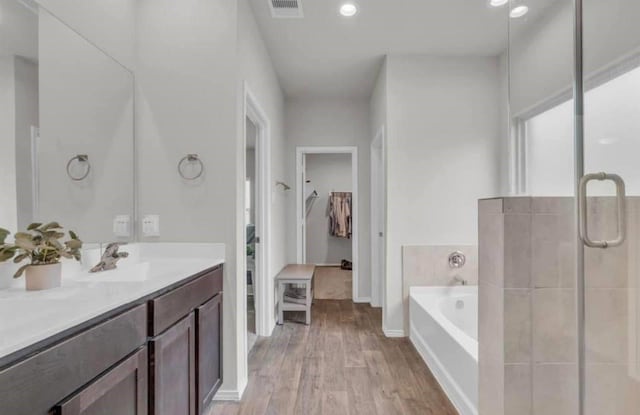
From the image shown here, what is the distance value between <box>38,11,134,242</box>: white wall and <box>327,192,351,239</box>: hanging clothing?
5.81 meters

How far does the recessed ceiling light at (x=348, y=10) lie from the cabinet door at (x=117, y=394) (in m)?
2.57

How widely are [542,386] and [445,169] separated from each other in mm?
2252

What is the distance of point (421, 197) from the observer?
3281 millimetres

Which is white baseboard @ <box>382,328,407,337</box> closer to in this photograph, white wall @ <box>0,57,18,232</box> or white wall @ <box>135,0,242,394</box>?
white wall @ <box>135,0,242,394</box>

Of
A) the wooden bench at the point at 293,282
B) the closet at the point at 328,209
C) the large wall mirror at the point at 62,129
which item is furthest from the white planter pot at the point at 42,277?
the closet at the point at 328,209

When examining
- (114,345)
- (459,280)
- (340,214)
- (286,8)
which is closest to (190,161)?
(114,345)

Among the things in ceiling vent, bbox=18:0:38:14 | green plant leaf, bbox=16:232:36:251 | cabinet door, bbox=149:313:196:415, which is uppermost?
ceiling vent, bbox=18:0:38:14

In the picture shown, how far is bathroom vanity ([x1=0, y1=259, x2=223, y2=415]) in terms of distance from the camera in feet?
2.55

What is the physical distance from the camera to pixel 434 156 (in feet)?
10.8

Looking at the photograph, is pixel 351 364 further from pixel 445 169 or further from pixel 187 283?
pixel 445 169

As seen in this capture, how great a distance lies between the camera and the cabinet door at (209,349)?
67.6 inches

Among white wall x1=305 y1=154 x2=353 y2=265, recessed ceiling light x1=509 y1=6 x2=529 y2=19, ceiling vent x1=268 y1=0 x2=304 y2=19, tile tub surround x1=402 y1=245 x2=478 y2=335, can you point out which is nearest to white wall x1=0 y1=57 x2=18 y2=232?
ceiling vent x1=268 y1=0 x2=304 y2=19

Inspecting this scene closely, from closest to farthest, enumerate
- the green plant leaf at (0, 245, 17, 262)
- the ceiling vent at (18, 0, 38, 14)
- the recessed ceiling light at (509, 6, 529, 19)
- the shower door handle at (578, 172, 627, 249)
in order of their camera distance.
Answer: the green plant leaf at (0, 245, 17, 262) < the shower door handle at (578, 172, 627, 249) < the ceiling vent at (18, 0, 38, 14) < the recessed ceiling light at (509, 6, 529, 19)

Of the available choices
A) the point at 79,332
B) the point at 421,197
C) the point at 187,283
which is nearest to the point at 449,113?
the point at 421,197
